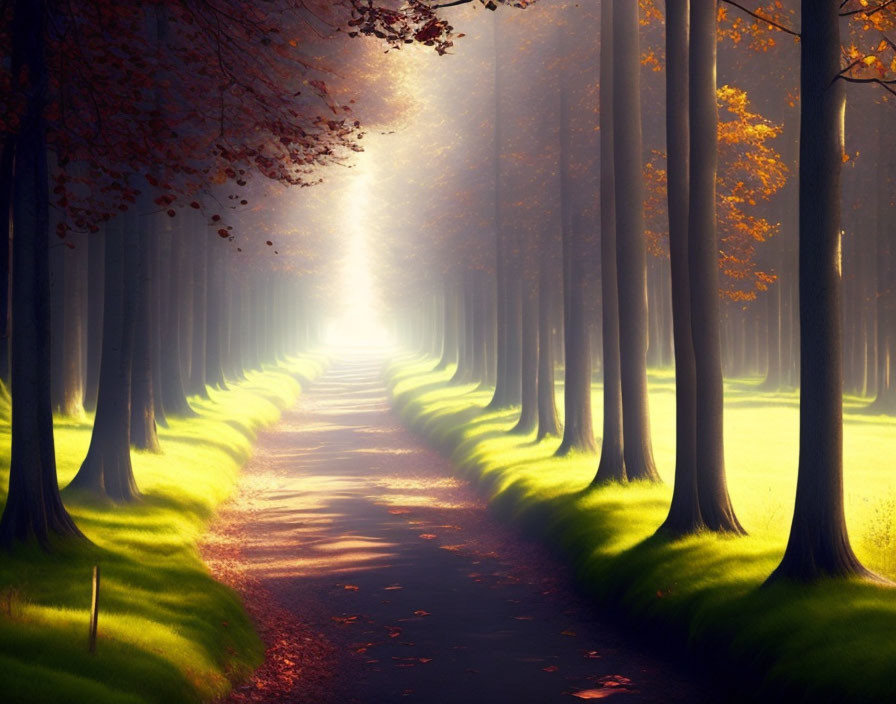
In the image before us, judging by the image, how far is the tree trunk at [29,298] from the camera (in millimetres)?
12750

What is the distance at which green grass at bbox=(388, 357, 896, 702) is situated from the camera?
1003cm

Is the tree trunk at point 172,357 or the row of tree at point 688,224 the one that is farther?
the tree trunk at point 172,357

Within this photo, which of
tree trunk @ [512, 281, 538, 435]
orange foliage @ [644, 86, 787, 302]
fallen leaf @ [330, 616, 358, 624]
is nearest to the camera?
fallen leaf @ [330, 616, 358, 624]

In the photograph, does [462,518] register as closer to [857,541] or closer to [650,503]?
[650,503]

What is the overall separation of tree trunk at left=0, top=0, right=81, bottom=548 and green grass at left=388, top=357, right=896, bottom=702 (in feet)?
24.0

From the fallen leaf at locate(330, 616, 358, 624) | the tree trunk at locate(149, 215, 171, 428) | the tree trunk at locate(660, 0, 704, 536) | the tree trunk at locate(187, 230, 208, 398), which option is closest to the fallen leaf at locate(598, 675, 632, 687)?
the fallen leaf at locate(330, 616, 358, 624)

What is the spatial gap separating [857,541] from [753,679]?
5.57 meters

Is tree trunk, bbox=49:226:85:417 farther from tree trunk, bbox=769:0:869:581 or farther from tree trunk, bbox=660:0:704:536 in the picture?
tree trunk, bbox=769:0:869:581

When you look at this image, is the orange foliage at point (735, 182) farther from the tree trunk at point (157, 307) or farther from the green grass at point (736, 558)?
the tree trunk at point (157, 307)

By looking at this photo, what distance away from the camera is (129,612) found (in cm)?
1198

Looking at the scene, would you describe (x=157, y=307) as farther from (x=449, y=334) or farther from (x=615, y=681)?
(x=449, y=334)

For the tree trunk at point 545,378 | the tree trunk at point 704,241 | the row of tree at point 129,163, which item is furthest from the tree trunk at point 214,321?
the tree trunk at point 704,241

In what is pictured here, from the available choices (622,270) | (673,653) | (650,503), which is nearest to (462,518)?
(650,503)

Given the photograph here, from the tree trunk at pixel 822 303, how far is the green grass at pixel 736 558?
18.6 inches
